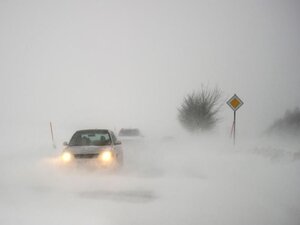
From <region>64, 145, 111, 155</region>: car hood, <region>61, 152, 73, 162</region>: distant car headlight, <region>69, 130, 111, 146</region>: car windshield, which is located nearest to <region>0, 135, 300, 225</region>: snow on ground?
<region>61, 152, 73, 162</region>: distant car headlight

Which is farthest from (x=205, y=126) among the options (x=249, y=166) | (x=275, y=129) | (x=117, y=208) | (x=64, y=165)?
(x=117, y=208)

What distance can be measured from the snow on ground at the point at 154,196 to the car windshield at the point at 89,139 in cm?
109

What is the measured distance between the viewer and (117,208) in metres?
5.87

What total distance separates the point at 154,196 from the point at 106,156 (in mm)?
2911

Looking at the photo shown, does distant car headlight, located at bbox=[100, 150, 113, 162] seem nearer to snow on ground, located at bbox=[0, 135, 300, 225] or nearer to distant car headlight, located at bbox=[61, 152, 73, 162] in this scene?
snow on ground, located at bbox=[0, 135, 300, 225]

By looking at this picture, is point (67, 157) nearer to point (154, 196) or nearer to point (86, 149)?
point (86, 149)

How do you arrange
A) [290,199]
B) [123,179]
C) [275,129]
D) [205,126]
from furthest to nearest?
1. [275,129]
2. [205,126]
3. [123,179]
4. [290,199]

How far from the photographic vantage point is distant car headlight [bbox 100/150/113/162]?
949cm

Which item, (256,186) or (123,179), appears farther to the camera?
(123,179)

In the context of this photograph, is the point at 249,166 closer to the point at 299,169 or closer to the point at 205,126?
the point at 299,169

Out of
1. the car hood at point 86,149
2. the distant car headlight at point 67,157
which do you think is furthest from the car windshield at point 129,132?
the distant car headlight at point 67,157

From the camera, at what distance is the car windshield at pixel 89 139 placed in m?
10.6

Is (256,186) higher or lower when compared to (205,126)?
higher

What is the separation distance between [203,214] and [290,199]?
2041mm
